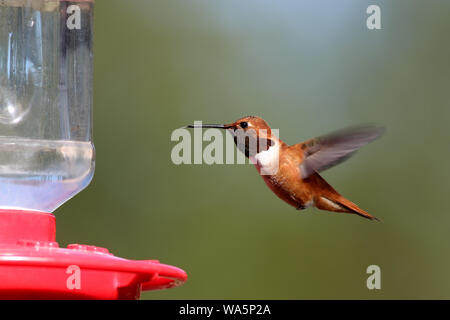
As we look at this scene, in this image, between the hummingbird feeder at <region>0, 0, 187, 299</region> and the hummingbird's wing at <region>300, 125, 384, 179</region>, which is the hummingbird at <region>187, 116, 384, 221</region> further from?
the hummingbird feeder at <region>0, 0, 187, 299</region>

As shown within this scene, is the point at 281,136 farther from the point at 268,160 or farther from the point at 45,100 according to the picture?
the point at 45,100

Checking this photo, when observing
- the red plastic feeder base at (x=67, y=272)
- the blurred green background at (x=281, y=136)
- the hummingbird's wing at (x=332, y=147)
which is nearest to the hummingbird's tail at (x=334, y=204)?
the hummingbird's wing at (x=332, y=147)

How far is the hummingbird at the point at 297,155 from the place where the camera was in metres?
3.65

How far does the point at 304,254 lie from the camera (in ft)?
24.6

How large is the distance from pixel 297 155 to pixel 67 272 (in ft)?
5.38

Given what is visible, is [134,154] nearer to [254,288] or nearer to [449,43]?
[254,288]

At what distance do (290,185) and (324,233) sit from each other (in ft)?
13.1

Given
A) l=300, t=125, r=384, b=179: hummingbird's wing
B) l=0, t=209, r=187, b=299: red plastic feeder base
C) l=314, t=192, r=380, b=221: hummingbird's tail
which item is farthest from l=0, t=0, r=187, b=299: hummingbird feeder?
l=314, t=192, r=380, b=221: hummingbird's tail

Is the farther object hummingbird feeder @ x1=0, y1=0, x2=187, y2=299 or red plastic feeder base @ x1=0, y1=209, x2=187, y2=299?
hummingbird feeder @ x1=0, y1=0, x2=187, y2=299

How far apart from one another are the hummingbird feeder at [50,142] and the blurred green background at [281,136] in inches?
115

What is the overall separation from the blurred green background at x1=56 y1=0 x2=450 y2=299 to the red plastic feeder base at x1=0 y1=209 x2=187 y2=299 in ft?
12.4

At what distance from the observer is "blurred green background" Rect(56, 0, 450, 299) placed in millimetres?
6992

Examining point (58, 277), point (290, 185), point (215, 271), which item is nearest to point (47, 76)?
point (290, 185)

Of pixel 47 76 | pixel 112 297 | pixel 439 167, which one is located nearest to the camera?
pixel 112 297
